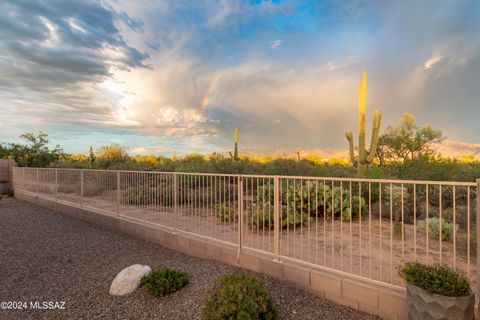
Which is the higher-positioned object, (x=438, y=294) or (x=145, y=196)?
(x=145, y=196)

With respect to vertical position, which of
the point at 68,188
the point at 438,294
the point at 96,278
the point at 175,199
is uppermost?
the point at 175,199

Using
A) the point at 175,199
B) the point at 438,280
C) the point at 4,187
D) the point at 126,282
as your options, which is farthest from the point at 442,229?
the point at 4,187

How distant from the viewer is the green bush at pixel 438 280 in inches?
90.4

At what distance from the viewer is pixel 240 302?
8.69ft

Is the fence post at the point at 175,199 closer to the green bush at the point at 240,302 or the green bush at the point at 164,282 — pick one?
the green bush at the point at 164,282

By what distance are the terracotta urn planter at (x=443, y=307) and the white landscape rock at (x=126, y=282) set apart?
10.5 ft

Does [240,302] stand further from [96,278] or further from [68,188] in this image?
[68,188]

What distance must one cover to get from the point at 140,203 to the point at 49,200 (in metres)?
5.52

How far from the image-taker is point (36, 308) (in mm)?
3348

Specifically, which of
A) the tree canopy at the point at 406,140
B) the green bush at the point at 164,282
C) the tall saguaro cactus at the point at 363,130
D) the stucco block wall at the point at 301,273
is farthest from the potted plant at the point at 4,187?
the tree canopy at the point at 406,140

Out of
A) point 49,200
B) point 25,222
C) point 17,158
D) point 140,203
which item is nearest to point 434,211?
point 140,203

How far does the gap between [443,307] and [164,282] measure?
2926 mm

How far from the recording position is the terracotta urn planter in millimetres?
2221

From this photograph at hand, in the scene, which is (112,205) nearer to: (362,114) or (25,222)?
(25,222)
